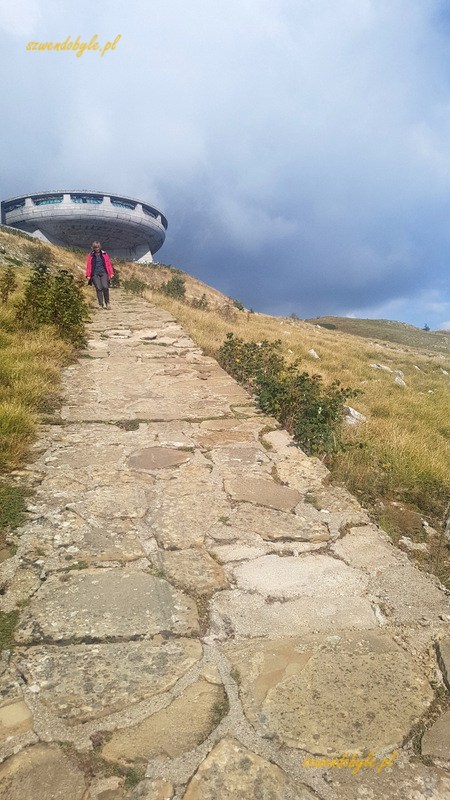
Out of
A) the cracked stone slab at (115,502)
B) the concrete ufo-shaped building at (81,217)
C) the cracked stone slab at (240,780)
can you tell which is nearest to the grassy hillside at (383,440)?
the cracked stone slab at (115,502)

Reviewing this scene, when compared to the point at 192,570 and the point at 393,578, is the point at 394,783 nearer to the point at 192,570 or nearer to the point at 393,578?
the point at 393,578

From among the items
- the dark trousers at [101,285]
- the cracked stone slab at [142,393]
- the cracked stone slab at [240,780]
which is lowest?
the cracked stone slab at [240,780]

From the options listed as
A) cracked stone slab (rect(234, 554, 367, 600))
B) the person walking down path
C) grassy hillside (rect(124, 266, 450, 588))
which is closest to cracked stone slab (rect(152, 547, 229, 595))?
cracked stone slab (rect(234, 554, 367, 600))

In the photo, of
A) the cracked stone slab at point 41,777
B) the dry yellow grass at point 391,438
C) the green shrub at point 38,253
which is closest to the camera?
the cracked stone slab at point 41,777

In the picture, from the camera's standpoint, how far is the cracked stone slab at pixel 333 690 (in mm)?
1315

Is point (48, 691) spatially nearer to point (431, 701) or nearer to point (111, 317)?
point (431, 701)

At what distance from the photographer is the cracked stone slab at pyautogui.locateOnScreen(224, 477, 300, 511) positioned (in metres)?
2.83

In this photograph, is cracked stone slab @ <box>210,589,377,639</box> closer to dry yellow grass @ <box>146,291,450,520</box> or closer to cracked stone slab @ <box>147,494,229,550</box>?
cracked stone slab @ <box>147,494,229,550</box>

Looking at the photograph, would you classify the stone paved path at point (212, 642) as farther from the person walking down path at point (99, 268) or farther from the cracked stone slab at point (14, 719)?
the person walking down path at point (99, 268)

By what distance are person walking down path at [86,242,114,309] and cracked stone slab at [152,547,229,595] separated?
10.9 metres

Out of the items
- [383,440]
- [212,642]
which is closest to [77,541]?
[212,642]

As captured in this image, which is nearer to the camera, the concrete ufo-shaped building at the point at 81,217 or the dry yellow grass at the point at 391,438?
the dry yellow grass at the point at 391,438

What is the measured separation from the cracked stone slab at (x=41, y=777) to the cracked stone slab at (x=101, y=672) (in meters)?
0.11

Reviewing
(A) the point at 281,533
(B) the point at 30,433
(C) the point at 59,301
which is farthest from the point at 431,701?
(C) the point at 59,301
